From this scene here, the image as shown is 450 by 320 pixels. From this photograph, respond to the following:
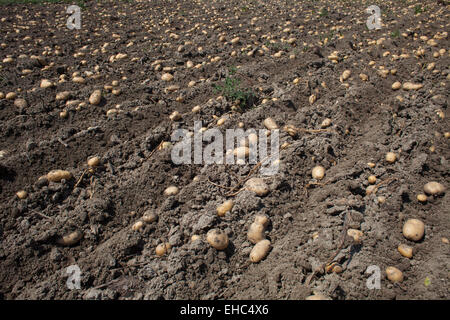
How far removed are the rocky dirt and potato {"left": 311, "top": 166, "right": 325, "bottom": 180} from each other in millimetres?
49

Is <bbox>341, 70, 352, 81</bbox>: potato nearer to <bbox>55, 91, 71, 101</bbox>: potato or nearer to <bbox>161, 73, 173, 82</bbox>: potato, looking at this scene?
<bbox>161, 73, 173, 82</bbox>: potato

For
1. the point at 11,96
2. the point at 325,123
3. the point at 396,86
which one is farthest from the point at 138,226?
the point at 396,86

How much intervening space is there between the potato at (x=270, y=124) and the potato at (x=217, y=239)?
1.23m

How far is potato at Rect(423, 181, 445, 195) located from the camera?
1.96 m

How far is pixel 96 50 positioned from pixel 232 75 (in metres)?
2.60

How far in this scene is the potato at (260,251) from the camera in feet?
5.87

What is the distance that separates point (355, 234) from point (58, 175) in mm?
2306

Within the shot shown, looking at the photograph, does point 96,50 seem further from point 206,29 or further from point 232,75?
point 232,75

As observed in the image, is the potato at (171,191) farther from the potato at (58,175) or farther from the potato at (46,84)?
the potato at (46,84)

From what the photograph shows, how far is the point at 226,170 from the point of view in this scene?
7.79 feet

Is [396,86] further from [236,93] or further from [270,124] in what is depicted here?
[236,93]

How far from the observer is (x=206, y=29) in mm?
5586

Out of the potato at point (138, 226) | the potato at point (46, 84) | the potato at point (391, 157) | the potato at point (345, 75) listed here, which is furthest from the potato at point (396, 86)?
the potato at point (46, 84)

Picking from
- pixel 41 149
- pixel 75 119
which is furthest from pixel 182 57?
pixel 41 149
